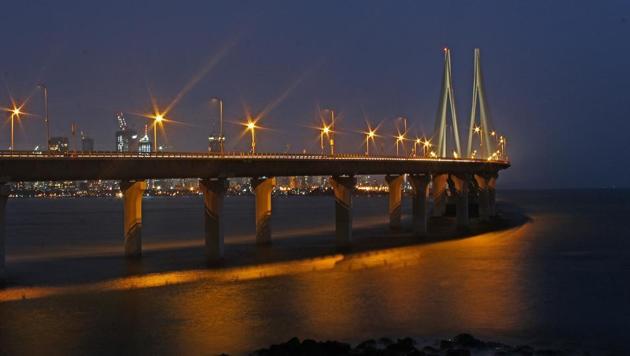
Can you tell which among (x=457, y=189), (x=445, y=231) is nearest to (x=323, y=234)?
(x=445, y=231)

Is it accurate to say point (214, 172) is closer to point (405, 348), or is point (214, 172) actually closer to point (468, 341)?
point (468, 341)

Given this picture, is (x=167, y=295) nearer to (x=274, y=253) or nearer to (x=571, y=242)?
(x=274, y=253)

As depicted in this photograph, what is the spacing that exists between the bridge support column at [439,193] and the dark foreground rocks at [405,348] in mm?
77579

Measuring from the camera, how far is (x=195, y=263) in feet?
181

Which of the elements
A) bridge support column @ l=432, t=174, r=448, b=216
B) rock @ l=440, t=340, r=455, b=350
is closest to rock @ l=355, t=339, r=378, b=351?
rock @ l=440, t=340, r=455, b=350

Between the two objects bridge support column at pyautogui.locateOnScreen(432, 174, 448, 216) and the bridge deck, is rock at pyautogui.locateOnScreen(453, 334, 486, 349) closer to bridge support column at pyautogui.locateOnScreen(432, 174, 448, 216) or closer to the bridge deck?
the bridge deck

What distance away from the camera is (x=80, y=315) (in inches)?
1375

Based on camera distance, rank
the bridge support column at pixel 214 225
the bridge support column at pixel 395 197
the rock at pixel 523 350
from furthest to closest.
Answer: the bridge support column at pixel 395 197 → the bridge support column at pixel 214 225 → the rock at pixel 523 350

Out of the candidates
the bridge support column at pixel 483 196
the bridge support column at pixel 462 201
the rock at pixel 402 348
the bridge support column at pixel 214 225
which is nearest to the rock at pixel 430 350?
the rock at pixel 402 348

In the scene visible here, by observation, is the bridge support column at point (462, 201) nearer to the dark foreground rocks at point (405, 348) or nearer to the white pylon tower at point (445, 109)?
the white pylon tower at point (445, 109)

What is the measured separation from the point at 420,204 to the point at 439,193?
23879 mm

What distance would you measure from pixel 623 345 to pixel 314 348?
37.5 feet

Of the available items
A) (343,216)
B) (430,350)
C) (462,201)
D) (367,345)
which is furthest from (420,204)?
(430,350)

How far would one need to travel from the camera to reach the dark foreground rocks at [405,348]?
2577 centimetres
